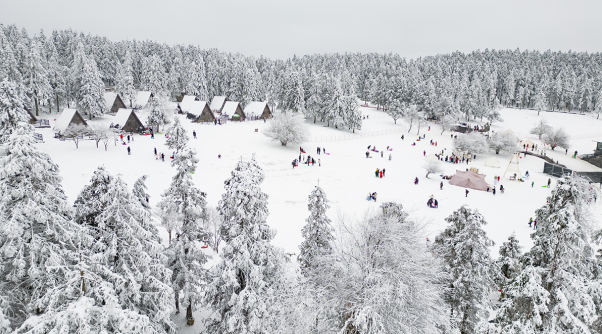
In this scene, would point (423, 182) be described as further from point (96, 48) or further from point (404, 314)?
point (96, 48)

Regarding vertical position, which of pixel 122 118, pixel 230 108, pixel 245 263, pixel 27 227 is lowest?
pixel 245 263

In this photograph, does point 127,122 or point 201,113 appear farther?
point 201,113

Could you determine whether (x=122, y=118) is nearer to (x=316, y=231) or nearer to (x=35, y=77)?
(x=35, y=77)

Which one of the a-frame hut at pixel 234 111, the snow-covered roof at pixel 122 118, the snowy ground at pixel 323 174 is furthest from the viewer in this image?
the a-frame hut at pixel 234 111

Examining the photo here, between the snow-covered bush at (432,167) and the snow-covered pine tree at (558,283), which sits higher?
the snow-covered pine tree at (558,283)

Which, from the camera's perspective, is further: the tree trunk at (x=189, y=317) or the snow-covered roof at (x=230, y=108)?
the snow-covered roof at (x=230, y=108)

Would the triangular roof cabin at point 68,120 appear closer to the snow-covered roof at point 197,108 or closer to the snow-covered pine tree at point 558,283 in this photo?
the snow-covered roof at point 197,108

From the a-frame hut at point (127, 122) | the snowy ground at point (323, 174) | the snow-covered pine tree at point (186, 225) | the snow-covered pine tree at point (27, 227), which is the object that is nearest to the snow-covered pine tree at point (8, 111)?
the snow-covered pine tree at point (27, 227)

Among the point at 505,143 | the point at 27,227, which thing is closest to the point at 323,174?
the point at 27,227
